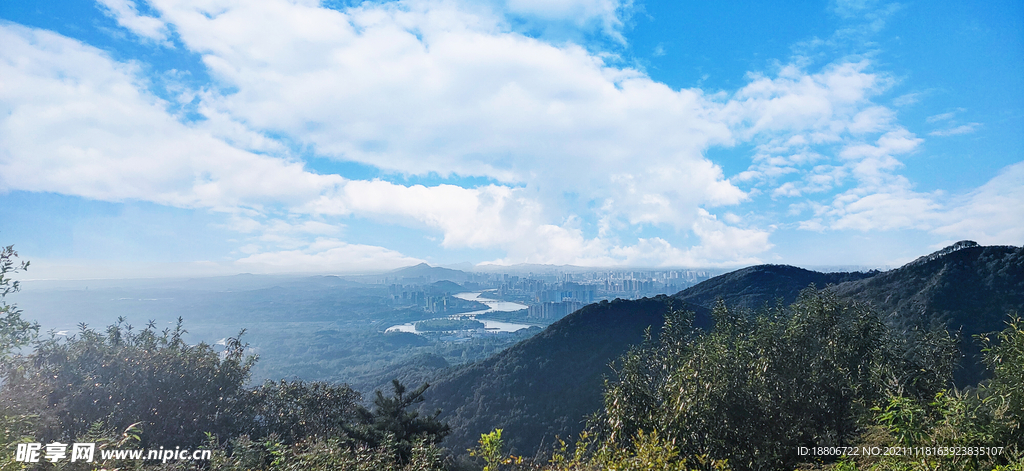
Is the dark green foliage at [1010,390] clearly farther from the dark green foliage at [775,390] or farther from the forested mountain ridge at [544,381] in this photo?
the forested mountain ridge at [544,381]

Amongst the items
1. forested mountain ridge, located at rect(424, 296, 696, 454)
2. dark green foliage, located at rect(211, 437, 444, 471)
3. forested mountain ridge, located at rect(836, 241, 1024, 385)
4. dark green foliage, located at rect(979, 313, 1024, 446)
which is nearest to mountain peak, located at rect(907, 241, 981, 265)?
forested mountain ridge, located at rect(836, 241, 1024, 385)

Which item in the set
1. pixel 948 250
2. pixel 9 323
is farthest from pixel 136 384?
pixel 948 250

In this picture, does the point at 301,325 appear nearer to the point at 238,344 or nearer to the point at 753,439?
the point at 238,344

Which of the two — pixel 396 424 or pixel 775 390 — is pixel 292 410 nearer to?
pixel 396 424

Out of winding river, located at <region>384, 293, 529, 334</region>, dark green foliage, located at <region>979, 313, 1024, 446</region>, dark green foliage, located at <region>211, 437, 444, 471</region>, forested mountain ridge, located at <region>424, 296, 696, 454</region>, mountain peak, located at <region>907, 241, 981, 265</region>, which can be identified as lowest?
winding river, located at <region>384, 293, 529, 334</region>

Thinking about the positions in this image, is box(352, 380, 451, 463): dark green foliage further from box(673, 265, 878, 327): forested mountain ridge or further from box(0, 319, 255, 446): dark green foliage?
box(673, 265, 878, 327): forested mountain ridge

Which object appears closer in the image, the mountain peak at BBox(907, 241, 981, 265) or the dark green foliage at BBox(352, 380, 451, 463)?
the dark green foliage at BBox(352, 380, 451, 463)
